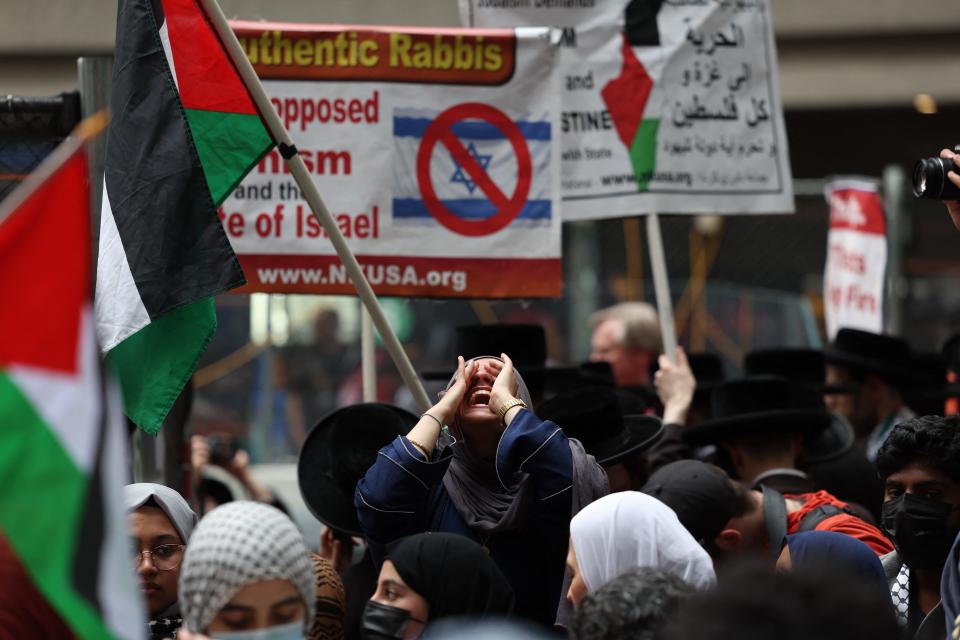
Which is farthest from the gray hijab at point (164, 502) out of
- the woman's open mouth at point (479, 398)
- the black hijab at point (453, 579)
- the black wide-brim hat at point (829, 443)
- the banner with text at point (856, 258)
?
the banner with text at point (856, 258)

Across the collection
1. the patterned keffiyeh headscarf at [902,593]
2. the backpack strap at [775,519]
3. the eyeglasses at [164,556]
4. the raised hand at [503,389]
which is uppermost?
the raised hand at [503,389]

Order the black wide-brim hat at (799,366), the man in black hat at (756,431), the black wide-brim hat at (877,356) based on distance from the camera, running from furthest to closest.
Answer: the black wide-brim hat at (877,356) < the black wide-brim hat at (799,366) < the man in black hat at (756,431)

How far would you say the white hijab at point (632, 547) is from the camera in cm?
387

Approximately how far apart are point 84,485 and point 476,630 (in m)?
0.81

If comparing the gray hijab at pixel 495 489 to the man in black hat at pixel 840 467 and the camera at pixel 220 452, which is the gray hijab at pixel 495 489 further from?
the camera at pixel 220 452

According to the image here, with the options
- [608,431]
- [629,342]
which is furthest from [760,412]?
[629,342]

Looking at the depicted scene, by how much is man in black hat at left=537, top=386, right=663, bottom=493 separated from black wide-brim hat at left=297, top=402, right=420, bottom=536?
561 millimetres

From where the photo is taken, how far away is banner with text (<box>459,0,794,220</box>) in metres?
7.60

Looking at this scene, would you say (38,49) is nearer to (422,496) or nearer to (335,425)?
(335,425)

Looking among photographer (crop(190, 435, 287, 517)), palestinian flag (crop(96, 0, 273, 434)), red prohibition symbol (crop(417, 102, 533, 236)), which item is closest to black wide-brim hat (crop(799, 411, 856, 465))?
red prohibition symbol (crop(417, 102, 533, 236))

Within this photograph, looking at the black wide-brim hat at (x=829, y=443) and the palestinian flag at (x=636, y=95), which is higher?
the palestinian flag at (x=636, y=95)

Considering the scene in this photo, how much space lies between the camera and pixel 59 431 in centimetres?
290

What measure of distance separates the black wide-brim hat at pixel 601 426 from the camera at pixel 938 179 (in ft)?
4.28

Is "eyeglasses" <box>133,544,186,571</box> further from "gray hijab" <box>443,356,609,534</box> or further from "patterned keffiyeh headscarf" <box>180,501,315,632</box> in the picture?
"patterned keffiyeh headscarf" <box>180,501,315,632</box>
